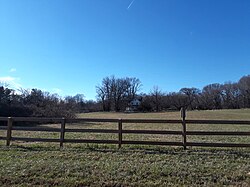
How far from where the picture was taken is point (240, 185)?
6094 millimetres

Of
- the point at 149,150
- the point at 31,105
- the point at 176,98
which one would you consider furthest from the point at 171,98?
the point at 149,150

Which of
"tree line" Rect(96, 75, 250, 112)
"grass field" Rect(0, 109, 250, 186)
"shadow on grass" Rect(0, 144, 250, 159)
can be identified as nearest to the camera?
"grass field" Rect(0, 109, 250, 186)

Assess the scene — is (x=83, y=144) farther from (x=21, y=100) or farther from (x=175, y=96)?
(x=175, y=96)

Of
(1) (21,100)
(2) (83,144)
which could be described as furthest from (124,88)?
(2) (83,144)

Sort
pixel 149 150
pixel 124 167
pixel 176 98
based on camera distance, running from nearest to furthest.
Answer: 1. pixel 124 167
2. pixel 149 150
3. pixel 176 98

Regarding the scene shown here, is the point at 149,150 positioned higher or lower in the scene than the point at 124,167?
higher

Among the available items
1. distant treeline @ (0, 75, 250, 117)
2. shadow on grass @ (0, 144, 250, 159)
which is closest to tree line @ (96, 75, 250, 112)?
distant treeline @ (0, 75, 250, 117)

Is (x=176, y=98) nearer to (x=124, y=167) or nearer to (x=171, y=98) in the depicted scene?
(x=171, y=98)

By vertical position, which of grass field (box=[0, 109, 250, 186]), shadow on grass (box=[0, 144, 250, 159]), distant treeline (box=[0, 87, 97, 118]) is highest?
distant treeline (box=[0, 87, 97, 118])

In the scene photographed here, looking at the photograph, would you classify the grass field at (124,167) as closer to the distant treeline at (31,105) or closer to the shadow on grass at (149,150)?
the shadow on grass at (149,150)

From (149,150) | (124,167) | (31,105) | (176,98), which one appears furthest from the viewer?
(176,98)

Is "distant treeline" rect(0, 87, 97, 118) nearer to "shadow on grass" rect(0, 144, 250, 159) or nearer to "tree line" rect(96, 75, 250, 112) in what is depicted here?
"shadow on grass" rect(0, 144, 250, 159)

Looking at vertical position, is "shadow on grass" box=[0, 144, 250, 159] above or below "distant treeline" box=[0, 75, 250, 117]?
below

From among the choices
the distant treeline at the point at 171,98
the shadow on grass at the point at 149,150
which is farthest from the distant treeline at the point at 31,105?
the distant treeline at the point at 171,98
